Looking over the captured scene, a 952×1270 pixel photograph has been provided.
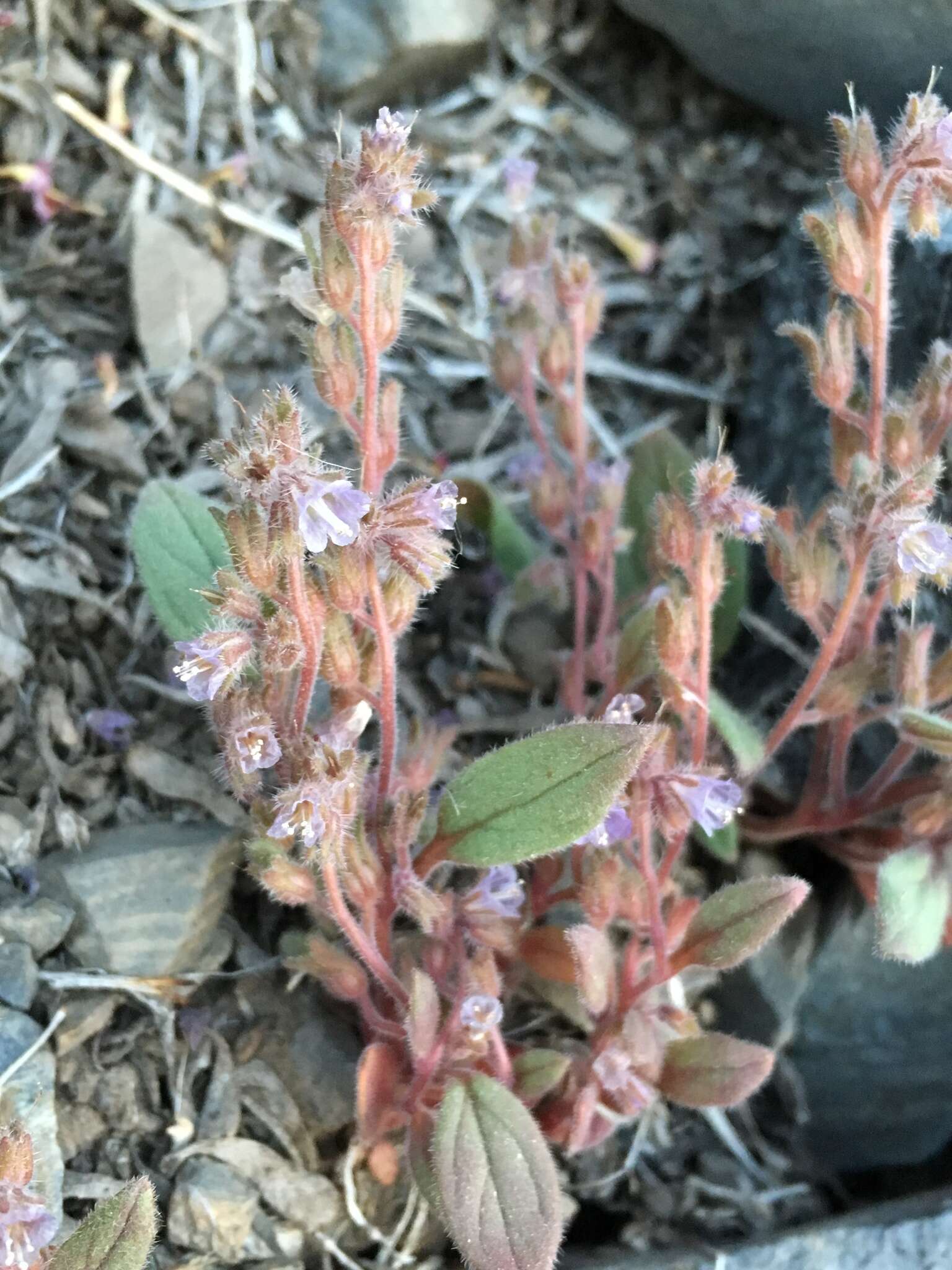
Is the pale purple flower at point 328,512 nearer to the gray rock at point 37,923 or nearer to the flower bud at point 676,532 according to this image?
the flower bud at point 676,532

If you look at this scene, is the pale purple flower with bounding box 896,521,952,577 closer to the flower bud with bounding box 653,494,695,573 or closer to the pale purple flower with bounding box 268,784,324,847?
the flower bud with bounding box 653,494,695,573

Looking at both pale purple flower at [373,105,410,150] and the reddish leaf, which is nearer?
pale purple flower at [373,105,410,150]

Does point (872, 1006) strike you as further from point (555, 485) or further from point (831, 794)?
point (555, 485)

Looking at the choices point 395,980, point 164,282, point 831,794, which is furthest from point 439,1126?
point 164,282

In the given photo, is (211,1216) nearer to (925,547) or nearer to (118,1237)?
(118,1237)

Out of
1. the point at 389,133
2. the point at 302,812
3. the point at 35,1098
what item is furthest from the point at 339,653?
the point at 35,1098

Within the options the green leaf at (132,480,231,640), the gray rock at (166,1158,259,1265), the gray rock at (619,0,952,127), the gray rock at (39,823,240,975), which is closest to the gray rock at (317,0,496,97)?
the gray rock at (619,0,952,127)
